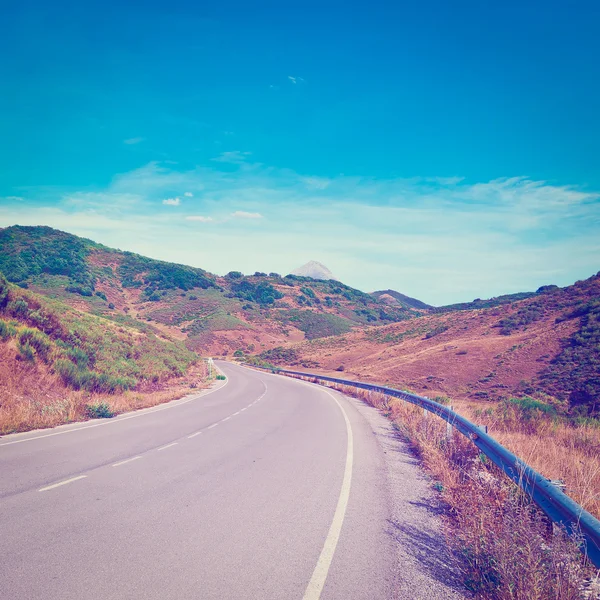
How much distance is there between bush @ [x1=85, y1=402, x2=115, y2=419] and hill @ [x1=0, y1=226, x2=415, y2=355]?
45.2 m

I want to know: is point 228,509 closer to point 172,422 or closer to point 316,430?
point 316,430

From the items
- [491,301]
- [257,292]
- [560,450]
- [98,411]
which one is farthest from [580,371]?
[257,292]

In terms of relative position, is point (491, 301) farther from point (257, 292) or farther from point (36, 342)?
point (36, 342)

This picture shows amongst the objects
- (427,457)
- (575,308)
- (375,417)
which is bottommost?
(375,417)

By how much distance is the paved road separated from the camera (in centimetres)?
362

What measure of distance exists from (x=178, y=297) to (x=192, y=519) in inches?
3940

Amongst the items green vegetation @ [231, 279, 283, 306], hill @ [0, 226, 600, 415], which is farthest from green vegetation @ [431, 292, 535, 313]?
green vegetation @ [231, 279, 283, 306]

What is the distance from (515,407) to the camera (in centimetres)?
1583

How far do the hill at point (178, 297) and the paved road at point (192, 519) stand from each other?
50.6 metres

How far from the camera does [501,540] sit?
3.94 meters

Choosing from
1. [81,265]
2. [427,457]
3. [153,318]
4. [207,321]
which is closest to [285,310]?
[207,321]

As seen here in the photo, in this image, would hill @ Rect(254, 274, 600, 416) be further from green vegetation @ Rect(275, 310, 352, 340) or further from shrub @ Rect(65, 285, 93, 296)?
shrub @ Rect(65, 285, 93, 296)

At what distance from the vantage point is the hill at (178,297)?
75.9m

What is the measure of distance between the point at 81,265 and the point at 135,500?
95.8m
